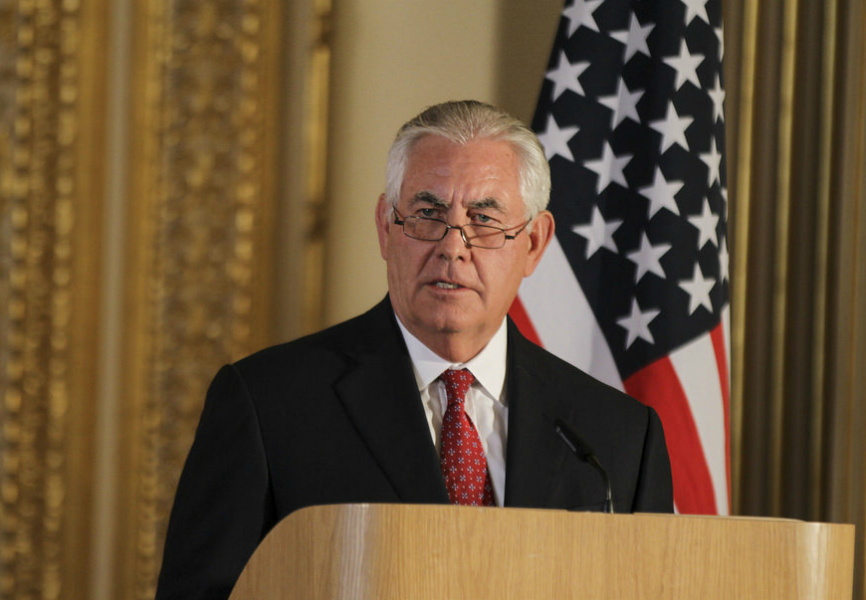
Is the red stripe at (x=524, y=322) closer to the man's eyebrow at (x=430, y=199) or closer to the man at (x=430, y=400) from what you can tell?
the man at (x=430, y=400)

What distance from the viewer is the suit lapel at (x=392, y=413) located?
1724 mm

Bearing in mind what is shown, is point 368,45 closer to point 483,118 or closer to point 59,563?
point 483,118

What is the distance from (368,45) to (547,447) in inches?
63.5

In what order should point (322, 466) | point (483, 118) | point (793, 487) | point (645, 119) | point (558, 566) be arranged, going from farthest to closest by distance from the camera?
point (793, 487), point (645, 119), point (483, 118), point (322, 466), point (558, 566)

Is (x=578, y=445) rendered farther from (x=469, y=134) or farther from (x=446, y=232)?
(x=469, y=134)

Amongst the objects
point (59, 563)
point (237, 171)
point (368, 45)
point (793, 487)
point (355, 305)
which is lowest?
point (59, 563)

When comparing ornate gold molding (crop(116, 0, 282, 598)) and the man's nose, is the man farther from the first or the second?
ornate gold molding (crop(116, 0, 282, 598))

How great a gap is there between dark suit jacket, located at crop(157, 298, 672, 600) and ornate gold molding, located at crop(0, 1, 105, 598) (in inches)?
44.9

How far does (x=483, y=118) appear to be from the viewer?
6.36ft

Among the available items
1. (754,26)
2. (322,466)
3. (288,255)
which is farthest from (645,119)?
(322,466)

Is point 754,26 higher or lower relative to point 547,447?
higher

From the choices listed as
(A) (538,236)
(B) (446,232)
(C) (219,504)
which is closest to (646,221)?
(A) (538,236)

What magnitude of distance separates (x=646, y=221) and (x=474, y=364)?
97 cm

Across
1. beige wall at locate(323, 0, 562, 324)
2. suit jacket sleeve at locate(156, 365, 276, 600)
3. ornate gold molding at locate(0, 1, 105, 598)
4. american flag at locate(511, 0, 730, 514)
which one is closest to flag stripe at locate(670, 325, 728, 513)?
american flag at locate(511, 0, 730, 514)
